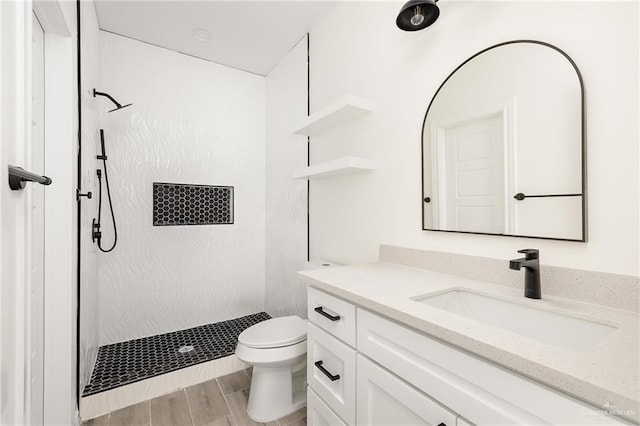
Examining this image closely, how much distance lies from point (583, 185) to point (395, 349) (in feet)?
2.77

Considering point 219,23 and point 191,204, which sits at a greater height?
point 219,23

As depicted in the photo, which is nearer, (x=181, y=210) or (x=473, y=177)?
(x=473, y=177)

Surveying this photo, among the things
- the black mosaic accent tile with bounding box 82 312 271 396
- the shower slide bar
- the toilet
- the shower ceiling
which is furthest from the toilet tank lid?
the shower ceiling

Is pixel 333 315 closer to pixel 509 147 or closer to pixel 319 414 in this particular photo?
pixel 319 414

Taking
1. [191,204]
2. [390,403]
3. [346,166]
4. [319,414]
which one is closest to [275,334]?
[319,414]

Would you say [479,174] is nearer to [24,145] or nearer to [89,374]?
[24,145]

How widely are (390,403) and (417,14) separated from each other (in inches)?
63.0

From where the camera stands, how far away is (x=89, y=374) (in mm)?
1902

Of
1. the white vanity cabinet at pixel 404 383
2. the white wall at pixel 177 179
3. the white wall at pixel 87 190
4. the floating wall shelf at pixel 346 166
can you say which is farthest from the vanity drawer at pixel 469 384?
the white wall at pixel 177 179

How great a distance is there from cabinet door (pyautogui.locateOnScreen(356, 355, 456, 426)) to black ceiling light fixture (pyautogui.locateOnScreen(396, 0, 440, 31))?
4.84 ft

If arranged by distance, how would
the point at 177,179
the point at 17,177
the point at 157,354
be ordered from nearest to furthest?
the point at 17,177, the point at 157,354, the point at 177,179

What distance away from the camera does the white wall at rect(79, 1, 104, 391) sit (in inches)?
65.5

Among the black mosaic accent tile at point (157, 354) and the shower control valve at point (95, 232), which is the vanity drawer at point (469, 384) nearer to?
the black mosaic accent tile at point (157, 354)

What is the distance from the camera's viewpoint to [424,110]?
150 centimetres
